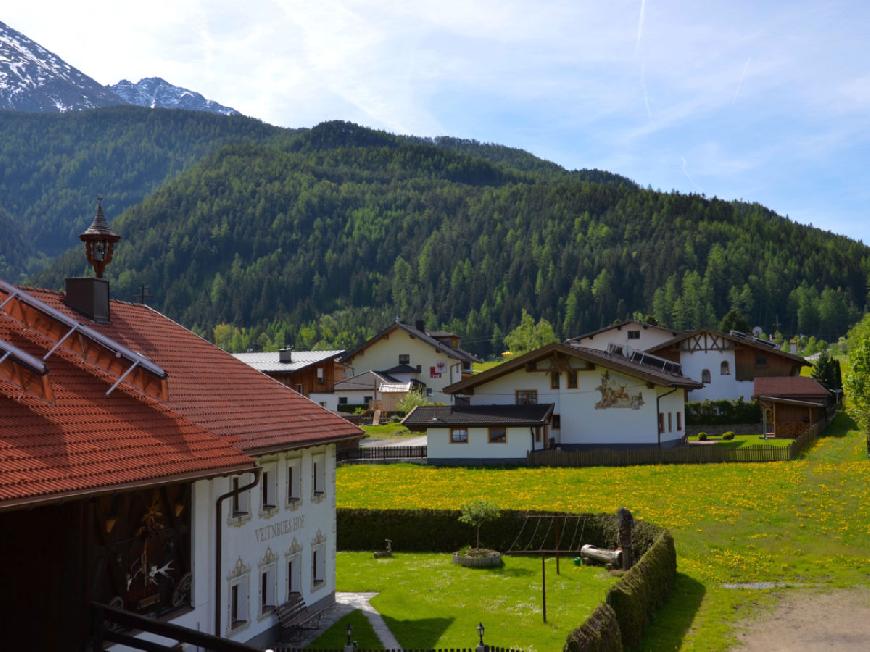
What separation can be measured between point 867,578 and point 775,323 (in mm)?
175850

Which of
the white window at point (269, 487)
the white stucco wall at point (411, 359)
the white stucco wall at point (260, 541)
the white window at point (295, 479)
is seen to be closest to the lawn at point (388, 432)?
the white stucco wall at point (411, 359)

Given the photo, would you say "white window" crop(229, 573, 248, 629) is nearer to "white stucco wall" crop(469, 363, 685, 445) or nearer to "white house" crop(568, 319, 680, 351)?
"white stucco wall" crop(469, 363, 685, 445)

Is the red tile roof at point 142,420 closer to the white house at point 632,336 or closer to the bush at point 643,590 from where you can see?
the bush at point 643,590

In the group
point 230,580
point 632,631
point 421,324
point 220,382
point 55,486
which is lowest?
point 632,631

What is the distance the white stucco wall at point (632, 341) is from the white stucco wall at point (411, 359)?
50.9 feet

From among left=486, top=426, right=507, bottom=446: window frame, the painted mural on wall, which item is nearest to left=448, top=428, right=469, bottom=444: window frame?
left=486, top=426, right=507, bottom=446: window frame

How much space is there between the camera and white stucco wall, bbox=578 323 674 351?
10500 centimetres

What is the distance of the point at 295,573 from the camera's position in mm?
26953

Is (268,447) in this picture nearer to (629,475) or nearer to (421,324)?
(629,475)

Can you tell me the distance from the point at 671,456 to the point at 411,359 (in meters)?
56.3

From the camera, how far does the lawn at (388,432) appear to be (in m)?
76.5

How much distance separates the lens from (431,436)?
6028cm

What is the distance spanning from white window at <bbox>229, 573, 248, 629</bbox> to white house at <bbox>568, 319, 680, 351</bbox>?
3291 inches

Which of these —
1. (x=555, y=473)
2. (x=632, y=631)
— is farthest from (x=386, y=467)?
(x=632, y=631)
